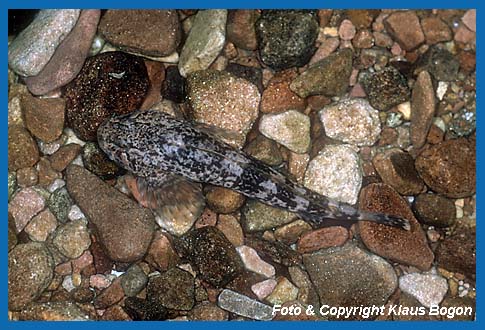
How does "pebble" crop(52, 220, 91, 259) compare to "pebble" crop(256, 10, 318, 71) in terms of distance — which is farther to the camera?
"pebble" crop(256, 10, 318, 71)

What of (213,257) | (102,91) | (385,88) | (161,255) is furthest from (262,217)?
(102,91)

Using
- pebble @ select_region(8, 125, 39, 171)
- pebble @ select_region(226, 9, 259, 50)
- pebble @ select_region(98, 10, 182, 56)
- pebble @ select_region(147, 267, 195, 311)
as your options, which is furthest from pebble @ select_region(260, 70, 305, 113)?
pebble @ select_region(8, 125, 39, 171)

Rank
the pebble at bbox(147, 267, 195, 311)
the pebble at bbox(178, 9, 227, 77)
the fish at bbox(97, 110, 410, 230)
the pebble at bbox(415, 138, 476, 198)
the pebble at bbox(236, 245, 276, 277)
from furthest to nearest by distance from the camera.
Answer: the pebble at bbox(178, 9, 227, 77) → the pebble at bbox(415, 138, 476, 198) → the pebble at bbox(236, 245, 276, 277) → the pebble at bbox(147, 267, 195, 311) → the fish at bbox(97, 110, 410, 230)

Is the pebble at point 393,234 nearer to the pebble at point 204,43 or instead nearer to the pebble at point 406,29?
the pebble at point 406,29

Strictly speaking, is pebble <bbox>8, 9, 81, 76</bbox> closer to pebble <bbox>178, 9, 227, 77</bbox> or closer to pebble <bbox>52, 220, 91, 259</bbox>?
pebble <bbox>178, 9, 227, 77</bbox>

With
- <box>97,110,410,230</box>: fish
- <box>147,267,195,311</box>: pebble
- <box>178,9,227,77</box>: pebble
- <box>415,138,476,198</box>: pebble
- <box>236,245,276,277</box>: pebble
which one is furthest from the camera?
<box>178,9,227,77</box>: pebble

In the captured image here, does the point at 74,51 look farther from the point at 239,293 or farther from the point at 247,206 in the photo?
the point at 239,293

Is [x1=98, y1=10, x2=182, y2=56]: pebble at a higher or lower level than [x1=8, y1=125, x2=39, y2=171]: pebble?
higher

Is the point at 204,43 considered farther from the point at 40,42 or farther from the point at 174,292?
the point at 174,292
